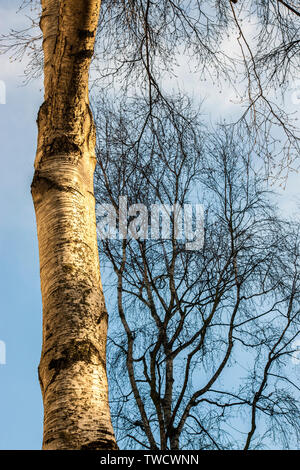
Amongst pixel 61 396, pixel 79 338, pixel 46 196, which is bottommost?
pixel 61 396

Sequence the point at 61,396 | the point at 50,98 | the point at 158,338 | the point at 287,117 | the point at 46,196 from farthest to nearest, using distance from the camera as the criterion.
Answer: the point at 158,338
the point at 287,117
the point at 50,98
the point at 46,196
the point at 61,396

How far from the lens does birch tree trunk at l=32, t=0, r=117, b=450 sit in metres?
1.61

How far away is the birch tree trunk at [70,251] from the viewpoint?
161 cm

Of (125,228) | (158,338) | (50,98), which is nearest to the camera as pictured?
(50,98)

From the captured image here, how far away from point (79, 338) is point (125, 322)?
5660mm

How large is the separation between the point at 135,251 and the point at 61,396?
20.6 feet

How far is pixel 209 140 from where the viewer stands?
7984mm

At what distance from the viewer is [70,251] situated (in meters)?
2.03

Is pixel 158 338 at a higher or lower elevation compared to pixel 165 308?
lower

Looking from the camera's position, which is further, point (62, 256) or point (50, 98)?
point (50, 98)

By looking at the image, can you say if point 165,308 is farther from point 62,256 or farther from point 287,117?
point 62,256

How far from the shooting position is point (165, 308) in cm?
738

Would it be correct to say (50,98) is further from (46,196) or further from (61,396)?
(61,396)

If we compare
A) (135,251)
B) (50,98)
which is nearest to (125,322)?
(135,251)
